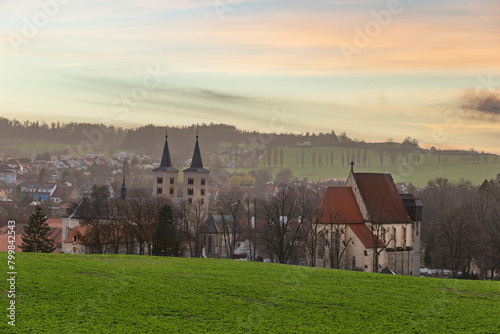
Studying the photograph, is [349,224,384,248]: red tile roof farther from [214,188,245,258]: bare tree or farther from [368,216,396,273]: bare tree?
[214,188,245,258]: bare tree

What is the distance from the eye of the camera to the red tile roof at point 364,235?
60.4 meters

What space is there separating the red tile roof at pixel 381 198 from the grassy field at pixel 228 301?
2602cm

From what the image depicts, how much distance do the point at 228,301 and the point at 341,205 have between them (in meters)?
36.9

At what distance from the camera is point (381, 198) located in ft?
211

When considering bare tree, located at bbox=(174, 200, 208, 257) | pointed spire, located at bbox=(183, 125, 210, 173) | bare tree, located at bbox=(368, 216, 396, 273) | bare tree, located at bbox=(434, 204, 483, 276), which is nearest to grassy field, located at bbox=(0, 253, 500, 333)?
bare tree, located at bbox=(368, 216, 396, 273)

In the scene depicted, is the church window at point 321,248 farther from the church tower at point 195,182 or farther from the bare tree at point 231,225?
the church tower at point 195,182

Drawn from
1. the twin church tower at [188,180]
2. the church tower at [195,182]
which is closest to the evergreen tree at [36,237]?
the twin church tower at [188,180]

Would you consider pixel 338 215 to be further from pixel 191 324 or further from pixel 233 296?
pixel 191 324

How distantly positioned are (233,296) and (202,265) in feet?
37.3

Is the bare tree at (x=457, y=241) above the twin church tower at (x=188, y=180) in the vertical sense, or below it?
below

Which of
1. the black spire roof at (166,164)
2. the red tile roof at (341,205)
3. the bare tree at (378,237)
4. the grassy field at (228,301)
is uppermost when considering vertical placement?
the black spire roof at (166,164)

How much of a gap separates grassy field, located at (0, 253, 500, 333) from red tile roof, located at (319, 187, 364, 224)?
80.9 feet

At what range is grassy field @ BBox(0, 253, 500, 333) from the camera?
2294cm

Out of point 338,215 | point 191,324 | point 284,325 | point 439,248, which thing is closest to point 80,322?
point 191,324
